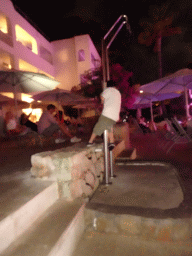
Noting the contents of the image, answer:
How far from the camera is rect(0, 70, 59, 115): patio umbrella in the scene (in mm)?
5320

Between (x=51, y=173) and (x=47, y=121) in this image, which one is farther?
(x=47, y=121)

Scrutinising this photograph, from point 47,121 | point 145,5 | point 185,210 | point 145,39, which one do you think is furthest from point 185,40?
point 185,210

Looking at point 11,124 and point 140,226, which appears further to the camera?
point 11,124

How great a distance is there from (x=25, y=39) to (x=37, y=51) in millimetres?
1342

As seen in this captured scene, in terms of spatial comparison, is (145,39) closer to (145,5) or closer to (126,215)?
(145,5)

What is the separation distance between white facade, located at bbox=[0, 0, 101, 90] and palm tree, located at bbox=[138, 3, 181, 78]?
26.2 ft

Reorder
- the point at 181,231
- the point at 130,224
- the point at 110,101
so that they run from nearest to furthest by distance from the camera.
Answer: the point at 181,231 → the point at 130,224 → the point at 110,101

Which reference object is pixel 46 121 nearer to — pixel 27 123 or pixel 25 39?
pixel 27 123

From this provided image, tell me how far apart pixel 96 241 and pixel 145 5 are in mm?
25089

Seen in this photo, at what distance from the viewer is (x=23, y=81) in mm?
5859

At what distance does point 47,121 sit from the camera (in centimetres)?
516

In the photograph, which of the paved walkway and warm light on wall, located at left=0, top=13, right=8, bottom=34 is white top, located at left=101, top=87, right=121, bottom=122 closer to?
the paved walkway

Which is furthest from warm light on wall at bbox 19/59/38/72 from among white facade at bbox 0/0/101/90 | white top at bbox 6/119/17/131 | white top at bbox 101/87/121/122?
white top at bbox 101/87/121/122

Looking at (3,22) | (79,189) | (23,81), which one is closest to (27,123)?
(23,81)
